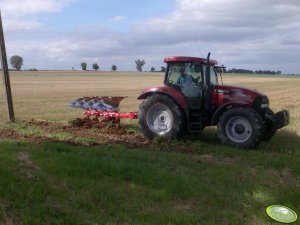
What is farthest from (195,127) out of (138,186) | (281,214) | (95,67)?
(95,67)

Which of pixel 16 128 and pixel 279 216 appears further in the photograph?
pixel 16 128

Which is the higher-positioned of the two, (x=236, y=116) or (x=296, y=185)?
(x=236, y=116)

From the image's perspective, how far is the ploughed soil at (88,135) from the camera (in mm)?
9875

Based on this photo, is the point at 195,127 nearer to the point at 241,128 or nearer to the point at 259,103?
the point at 241,128

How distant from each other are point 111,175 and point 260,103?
4537 mm

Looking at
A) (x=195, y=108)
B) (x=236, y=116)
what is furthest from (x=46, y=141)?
(x=236, y=116)

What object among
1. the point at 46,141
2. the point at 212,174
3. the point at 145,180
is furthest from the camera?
the point at 46,141

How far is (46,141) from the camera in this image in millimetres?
9680

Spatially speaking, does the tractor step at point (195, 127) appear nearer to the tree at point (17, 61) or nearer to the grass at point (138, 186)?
the grass at point (138, 186)

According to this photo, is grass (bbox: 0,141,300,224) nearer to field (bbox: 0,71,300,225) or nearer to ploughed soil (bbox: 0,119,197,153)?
field (bbox: 0,71,300,225)

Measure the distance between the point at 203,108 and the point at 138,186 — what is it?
14.1 feet

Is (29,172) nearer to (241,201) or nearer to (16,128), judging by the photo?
(241,201)

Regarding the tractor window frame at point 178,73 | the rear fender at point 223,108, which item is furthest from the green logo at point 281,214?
the tractor window frame at point 178,73

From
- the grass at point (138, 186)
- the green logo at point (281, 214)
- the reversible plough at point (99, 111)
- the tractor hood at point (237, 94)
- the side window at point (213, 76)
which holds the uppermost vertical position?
the side window at point (213, 76)
